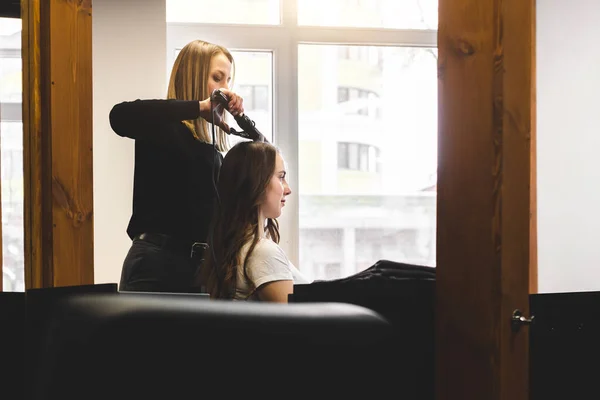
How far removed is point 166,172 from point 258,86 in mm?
1184

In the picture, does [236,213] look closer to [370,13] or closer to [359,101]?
[359,101]

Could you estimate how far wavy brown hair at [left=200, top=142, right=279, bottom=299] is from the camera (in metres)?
1.81

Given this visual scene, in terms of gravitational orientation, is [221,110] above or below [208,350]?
above

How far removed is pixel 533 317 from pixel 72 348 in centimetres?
101

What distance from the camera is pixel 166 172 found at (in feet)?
7.23

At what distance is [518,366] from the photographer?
4.23 feet

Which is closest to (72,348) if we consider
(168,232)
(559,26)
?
(168,232)

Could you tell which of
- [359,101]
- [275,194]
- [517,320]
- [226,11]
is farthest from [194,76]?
[517,320]

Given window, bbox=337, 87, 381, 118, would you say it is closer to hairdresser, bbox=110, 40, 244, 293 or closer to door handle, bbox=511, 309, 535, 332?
hairdresser, bbox=110, 40, 244, 293

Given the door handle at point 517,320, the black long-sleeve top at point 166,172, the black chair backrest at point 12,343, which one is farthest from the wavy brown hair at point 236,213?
the door handle at point 517,320

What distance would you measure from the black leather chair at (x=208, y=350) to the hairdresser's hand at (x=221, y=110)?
5.78ft

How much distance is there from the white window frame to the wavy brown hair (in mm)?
1140

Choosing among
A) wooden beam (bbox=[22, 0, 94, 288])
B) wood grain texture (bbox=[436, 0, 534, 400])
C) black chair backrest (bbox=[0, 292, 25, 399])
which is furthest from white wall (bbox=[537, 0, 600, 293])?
black chair backrest (bbox=[0, 292, 25, 399])

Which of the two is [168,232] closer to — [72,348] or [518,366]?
[518,366]
